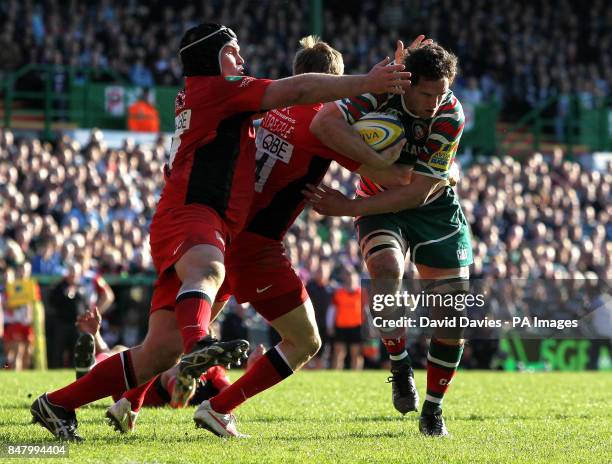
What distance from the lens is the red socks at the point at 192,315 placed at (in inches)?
228

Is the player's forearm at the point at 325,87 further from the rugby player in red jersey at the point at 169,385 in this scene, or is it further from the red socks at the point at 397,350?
the rugby player in red jersey at the point at 169,385

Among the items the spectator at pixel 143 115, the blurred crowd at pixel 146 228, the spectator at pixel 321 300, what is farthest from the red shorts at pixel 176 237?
the spectator at pixel 143 115

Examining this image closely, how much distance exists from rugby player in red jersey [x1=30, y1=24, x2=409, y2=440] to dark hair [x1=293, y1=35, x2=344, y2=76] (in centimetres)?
74

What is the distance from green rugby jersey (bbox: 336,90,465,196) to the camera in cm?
714

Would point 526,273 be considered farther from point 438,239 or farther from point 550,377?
point 438,239

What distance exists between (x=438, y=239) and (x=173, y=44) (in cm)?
1945

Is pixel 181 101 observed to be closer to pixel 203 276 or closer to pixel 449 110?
pixel 203 276

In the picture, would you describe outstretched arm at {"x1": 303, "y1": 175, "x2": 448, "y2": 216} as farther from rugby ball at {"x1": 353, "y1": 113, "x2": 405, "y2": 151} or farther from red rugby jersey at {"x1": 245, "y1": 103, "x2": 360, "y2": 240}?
rugby ball at {"x1": 353, "y1": 113, "x2": 405, "y2": 151}

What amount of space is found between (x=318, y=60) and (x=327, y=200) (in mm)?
853

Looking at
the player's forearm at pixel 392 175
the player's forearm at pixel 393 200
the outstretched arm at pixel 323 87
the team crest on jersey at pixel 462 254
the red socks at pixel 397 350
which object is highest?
the outstretched arm at pixel 323 87

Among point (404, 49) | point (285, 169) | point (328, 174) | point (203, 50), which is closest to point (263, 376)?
point (285, 169)

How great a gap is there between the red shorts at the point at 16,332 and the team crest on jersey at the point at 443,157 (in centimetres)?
1052

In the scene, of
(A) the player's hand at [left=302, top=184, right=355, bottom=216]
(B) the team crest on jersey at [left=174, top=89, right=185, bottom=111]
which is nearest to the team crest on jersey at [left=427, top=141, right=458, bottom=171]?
(A) the player's hand at [left=302, top=184, right=355, bottom=216]

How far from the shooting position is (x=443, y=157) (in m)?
7.21
